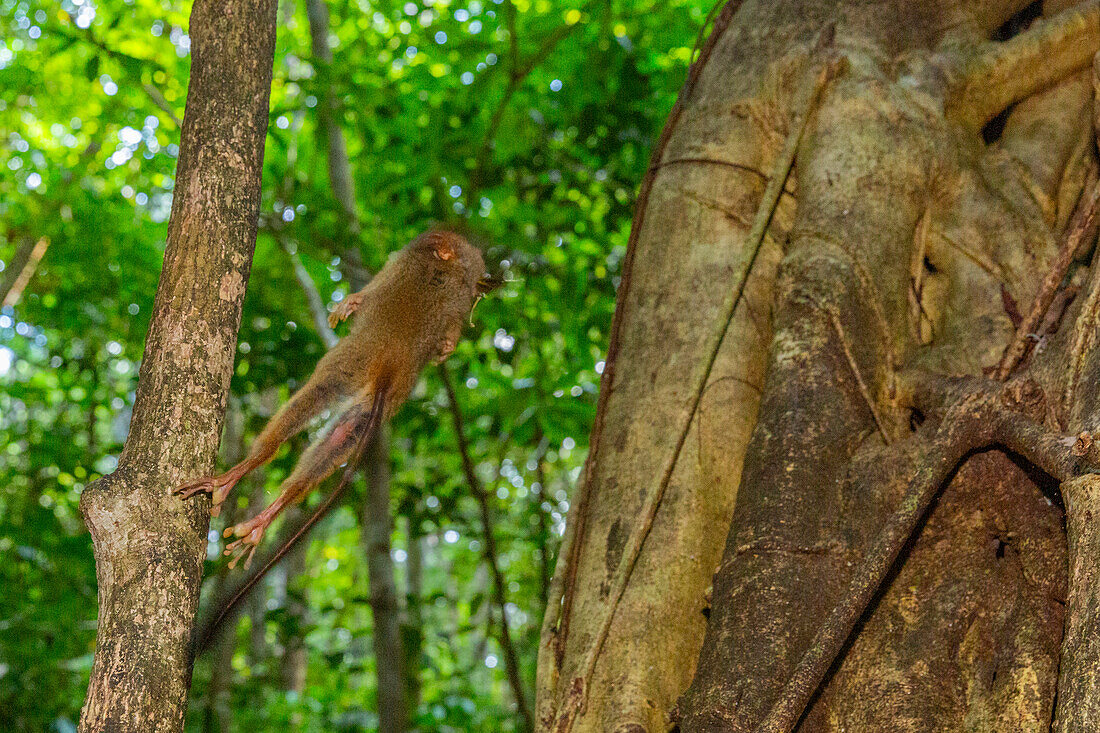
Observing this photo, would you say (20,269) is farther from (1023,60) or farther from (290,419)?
(1023,60)

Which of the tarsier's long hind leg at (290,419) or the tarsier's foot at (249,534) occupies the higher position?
the tarsier's long hind leg at (290,419)

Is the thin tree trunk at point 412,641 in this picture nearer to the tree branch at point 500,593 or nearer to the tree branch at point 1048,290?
the tree branch at point 500,593

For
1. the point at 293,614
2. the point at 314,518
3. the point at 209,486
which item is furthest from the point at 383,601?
the point at 209,486

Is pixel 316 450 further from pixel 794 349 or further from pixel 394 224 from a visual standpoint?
pixel 394 224

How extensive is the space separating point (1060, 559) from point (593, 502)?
4.18 feet

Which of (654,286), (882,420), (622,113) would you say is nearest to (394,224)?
(622,113)

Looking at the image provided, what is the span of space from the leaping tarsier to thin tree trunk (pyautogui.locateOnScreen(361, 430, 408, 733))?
1732mm

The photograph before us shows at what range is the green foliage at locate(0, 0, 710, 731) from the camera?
17.2ft

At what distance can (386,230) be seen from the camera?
6059 mm

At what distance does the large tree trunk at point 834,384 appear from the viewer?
7.60 feet

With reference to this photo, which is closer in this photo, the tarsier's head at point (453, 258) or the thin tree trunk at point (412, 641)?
the tarsier's head at point (453, 258)

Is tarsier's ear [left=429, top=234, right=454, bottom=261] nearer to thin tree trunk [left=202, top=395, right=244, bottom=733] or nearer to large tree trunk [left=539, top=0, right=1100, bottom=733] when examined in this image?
large tree trunk [left=539, top=0, right=1100, bottom=733]

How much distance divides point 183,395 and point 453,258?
112 centimetres

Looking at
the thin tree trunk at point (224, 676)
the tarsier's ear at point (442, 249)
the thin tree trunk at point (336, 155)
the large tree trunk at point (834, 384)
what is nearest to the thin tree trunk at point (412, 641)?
the thin tree trunk at point (224, 676)
